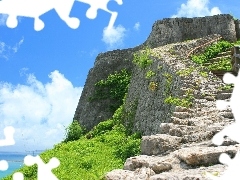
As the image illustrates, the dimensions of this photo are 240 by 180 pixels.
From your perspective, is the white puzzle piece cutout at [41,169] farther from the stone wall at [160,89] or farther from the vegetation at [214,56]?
the vegetation at [214,56]

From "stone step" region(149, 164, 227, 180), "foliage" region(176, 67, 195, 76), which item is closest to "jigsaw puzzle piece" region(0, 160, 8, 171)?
"stone step" region(149, 164, 227, 180)

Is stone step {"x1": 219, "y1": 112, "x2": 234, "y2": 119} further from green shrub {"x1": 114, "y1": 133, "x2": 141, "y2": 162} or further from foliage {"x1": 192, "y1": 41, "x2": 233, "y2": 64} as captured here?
foliage {"x1": 192, "y1": 41, "x2": 233, "y2": 64}

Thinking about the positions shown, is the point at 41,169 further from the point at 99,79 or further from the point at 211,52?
the point at 99,79

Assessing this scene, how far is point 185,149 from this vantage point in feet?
23.1

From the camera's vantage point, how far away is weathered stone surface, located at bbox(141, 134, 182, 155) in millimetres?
7992

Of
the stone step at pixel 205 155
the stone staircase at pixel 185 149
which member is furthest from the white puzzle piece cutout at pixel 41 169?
the stone step at pixel 205 155

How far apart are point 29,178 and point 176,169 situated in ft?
33.4

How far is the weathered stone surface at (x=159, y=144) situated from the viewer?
26.2 feet

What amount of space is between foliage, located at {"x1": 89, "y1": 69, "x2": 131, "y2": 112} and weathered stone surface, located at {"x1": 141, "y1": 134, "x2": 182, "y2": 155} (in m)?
17.5

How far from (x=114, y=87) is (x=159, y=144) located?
18.6 m

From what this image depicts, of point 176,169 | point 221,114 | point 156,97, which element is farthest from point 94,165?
point 176,169

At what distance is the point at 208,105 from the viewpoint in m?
11.9

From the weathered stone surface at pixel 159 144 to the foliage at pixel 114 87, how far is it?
1753cm

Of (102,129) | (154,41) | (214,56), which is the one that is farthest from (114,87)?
(214,56)
